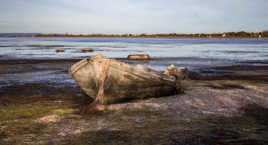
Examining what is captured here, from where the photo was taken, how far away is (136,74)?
24.7ft

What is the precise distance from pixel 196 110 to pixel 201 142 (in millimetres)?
2200

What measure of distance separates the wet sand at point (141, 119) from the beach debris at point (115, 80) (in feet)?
1.03

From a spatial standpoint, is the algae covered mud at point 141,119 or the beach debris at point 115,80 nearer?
the algae covered mud at point 141,119

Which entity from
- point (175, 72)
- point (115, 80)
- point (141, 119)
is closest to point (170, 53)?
point (175, 72)

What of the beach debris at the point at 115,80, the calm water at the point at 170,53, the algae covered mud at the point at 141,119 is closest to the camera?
the algae covered mud at the point at 141,119

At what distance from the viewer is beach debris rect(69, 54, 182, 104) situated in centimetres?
717

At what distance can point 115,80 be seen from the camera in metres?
7.36

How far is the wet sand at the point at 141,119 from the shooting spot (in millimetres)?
4723

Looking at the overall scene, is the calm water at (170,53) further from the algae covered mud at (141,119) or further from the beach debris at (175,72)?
the algae covered mud at (141,119)

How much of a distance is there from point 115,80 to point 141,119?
180cm

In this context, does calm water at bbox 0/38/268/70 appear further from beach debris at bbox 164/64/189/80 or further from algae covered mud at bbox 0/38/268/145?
algae covered mud at bbox 0/38/268/145

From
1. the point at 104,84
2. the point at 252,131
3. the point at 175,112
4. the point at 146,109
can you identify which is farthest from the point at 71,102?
the point at 252,131

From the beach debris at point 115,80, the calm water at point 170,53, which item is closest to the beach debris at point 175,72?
the beach debris at point 115,80

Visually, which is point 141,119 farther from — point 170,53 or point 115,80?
point 170,53
